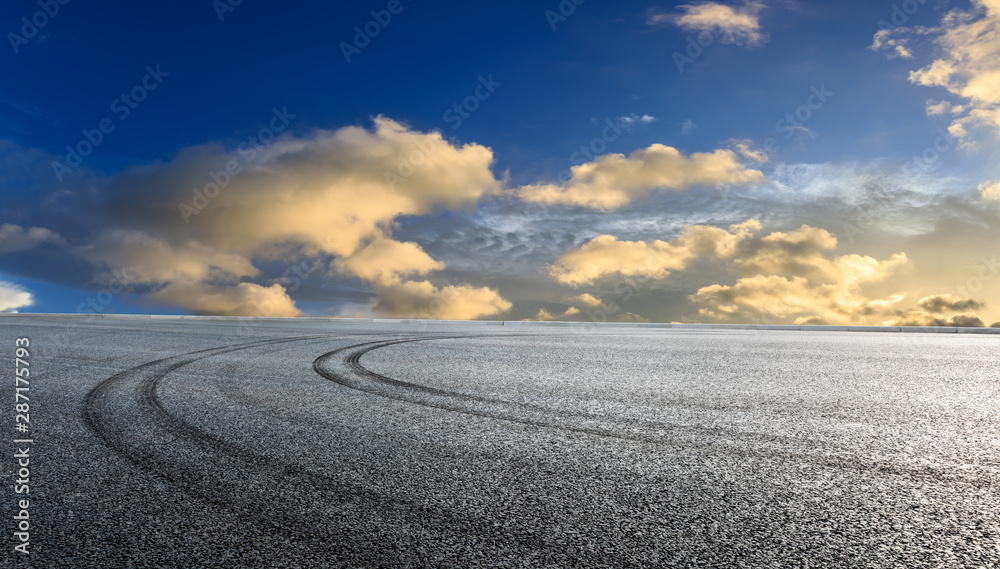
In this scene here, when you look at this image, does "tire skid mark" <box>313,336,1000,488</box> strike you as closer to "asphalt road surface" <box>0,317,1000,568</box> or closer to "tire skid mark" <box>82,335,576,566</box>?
"asphalt road surface" <box>0,317,1000,568</box>

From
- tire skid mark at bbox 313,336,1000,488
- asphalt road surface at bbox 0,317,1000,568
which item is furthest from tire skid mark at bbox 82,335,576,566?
tire skid mark at bbox 313,336,1000,488

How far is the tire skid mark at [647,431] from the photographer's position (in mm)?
3693

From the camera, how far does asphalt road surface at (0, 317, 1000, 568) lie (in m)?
2.50

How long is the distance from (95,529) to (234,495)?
646 millimetres

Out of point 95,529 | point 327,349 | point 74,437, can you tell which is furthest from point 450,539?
point 327,349

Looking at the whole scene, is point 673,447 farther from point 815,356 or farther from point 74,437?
point 815,356

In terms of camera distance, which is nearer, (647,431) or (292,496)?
(292,496)

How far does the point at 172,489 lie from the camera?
3242mm

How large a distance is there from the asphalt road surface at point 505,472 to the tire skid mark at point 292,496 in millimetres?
15

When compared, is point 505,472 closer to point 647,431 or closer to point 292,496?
point 292,496

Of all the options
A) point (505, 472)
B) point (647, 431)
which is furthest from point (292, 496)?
point (647, 431)

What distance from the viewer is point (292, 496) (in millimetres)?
3121

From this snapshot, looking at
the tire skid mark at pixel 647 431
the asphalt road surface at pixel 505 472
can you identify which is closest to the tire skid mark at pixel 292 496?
the asphalt road surface at pixel 505 472

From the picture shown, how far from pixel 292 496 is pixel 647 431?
2878 millimetres
